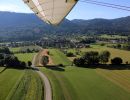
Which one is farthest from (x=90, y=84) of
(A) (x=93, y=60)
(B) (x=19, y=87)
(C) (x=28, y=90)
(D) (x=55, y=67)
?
(A) (x=93, y=60)

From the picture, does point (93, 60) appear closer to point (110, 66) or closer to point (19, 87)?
point (110, 66)

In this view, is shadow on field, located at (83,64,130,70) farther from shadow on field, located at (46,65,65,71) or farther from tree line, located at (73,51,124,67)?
shadow on field, located at (46,65,65,71)

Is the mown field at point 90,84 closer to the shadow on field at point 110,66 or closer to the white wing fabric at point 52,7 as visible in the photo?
the shadow on field at point 110,66

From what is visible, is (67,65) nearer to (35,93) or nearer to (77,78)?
(77,78)

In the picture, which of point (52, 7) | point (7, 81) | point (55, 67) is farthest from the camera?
point (55, 67)

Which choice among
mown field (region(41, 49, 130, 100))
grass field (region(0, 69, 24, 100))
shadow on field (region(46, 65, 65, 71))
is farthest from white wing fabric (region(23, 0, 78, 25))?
shadow on field (region(46, 65, 65, 71))

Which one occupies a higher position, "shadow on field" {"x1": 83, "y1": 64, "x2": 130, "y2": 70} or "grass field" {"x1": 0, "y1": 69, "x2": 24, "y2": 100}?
"shadow on field" {"x1": 83, "y1": 64, "x2": 130, "y2": 70}
